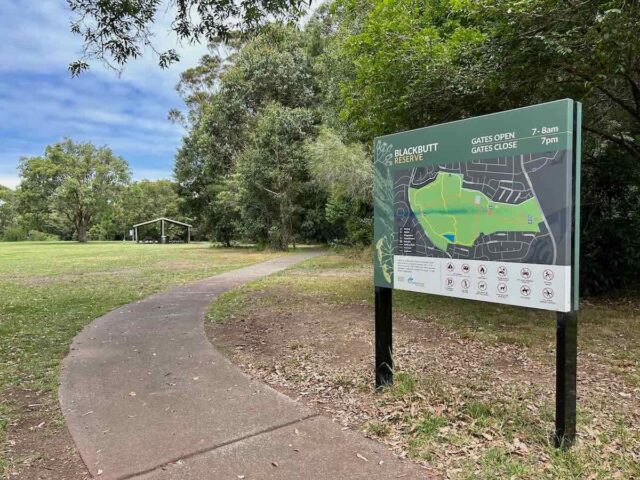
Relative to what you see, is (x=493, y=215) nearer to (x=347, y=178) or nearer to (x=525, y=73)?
(x=525, y=73)

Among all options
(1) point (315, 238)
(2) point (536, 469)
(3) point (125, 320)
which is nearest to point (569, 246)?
(2) point (536, 469)

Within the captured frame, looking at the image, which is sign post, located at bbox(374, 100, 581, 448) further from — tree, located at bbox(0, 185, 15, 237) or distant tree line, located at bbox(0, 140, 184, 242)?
tree, located at bbox(0, 185, 15, 237)

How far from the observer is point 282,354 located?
530 cm

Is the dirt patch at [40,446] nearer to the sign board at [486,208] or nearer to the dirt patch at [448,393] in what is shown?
the dirt patch at [448,393]

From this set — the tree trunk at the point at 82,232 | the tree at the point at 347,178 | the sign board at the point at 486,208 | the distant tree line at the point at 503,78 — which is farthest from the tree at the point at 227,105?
the tree trunk at the point at 82,232

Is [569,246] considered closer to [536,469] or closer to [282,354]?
[536,469]

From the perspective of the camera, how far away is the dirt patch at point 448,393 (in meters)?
2.94

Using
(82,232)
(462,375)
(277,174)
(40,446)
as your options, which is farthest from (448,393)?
Result: (82,232)

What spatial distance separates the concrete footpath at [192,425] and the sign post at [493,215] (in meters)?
1.24

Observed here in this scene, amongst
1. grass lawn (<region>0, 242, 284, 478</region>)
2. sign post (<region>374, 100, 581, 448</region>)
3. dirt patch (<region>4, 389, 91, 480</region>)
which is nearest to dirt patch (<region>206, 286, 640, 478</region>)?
sign post (<region>374, 100, 581, 448</region>)

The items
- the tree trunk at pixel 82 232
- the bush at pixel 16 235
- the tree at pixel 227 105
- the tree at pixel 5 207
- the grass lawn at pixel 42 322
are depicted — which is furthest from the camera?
the tree at pixel 5 207

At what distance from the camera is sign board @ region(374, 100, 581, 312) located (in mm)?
2783

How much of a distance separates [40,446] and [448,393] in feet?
10.2

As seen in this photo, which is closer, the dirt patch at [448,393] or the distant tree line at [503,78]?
the dirt patch at [448,393]
